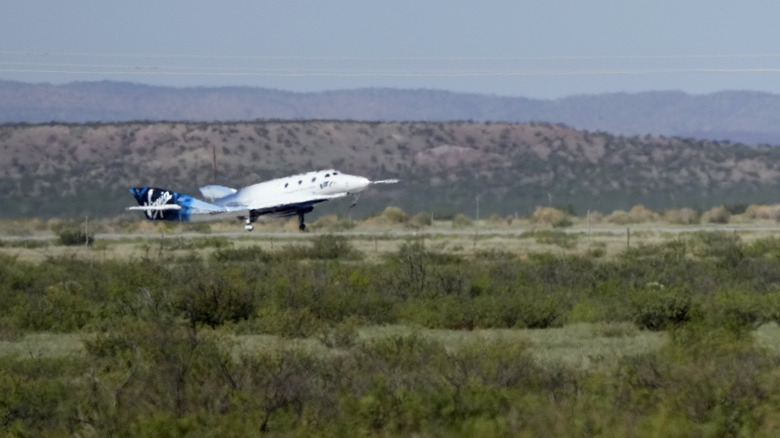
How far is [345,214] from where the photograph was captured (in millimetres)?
97562

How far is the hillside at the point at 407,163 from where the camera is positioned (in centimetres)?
11119

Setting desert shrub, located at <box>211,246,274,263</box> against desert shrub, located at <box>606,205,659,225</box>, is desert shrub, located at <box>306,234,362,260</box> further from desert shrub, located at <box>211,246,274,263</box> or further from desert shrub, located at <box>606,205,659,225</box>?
desert shrub, located at <box>606,205,659,225</box>

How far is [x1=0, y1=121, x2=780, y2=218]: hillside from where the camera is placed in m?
111

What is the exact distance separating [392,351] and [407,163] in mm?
107808

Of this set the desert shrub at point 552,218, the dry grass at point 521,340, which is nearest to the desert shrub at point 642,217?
the desert shrub at point 552,218

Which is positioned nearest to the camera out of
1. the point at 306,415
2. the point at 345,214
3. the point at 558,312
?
the point at 306,415

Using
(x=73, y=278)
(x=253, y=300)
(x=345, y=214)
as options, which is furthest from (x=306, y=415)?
(x=345, y=214)

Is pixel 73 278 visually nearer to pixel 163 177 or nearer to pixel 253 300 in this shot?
pixel 253 300

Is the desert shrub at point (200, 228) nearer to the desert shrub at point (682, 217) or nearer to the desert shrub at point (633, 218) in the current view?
the desert shrub at point (633, 218)

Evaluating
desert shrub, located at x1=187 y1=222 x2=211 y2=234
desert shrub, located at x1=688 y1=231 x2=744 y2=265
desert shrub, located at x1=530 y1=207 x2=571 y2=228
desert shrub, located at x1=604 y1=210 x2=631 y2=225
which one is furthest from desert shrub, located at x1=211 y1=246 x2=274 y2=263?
desert shrub, located at x1=604 y1=210 x2=631 y2=225

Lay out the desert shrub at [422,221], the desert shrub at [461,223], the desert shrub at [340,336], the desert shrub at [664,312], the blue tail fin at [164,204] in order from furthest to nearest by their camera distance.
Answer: the desert shrub at [422,221]
the desert shrub at [461,223]
the blue tail fin at [164,204]
the desert shrub at [664,312]
the desert shrub at [340,336]

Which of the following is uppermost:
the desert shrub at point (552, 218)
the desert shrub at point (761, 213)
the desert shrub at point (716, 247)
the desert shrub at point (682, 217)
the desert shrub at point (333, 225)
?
the desert shrub at point (716, 247)

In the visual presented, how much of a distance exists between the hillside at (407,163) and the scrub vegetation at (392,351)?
69.4 metres

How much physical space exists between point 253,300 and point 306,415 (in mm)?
13370
